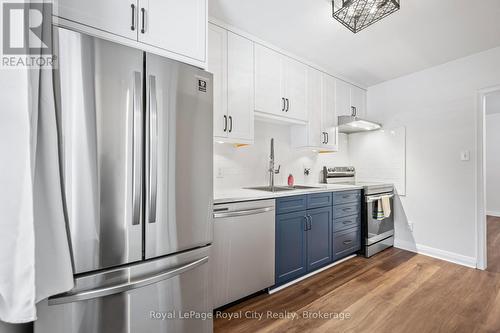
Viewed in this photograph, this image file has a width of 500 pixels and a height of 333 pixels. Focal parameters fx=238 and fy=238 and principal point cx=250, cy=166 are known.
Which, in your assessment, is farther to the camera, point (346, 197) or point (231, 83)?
point (346, 197)

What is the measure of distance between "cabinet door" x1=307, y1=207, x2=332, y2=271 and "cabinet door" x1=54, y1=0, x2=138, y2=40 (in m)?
2.15

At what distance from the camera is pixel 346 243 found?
116 inches

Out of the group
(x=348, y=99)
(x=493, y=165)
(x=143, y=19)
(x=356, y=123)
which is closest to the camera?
(x=143, y=19)

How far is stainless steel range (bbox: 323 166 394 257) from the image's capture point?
3.13m

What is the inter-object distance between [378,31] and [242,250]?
2480 millimetres

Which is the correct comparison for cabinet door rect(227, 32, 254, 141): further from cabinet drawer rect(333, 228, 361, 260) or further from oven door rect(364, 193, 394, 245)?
oven door rect(364, 193, 394, 245)

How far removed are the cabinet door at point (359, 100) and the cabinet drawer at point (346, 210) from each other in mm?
1588

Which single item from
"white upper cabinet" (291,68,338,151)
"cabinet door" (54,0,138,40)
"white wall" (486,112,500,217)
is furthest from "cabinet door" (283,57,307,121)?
"white wall" (486,112,500,217)

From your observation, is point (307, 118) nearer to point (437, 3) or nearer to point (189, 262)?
point (437, 3)

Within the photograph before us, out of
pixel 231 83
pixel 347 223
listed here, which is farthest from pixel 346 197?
pixel 231 83

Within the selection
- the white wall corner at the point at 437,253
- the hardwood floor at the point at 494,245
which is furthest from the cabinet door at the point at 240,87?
the hardwood floor at the point at 494,245

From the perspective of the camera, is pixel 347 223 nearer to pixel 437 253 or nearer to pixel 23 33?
pixel 437 253

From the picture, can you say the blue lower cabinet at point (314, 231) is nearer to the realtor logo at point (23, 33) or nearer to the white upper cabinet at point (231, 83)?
the white upper cabinet at point (231, 83)

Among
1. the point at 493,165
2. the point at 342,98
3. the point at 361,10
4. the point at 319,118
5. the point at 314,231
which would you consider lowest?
the point at 314,231
